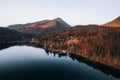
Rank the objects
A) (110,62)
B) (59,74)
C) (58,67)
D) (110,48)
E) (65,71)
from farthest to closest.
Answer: (110,48) → (110,62) → (58,67) → (65,71) → (59,74)

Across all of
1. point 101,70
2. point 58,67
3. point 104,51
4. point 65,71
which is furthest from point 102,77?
point 104,51

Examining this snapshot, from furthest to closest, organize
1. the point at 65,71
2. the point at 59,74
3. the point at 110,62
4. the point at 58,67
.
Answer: the point at 110,62 < the point at 58,67 < the point at 65,71 < the point at 59,74

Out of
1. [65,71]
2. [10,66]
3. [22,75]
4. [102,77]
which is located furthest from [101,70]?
[10,66]

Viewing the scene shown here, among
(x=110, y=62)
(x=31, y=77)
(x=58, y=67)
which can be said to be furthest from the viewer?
(x=110, y=62)

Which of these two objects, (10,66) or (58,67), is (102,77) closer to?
(58,67)

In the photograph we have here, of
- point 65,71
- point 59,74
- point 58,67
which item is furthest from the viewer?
point 58,67

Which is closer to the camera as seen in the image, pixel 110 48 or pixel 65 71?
pixel 65 71

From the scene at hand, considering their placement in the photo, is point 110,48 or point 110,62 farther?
point 110,48

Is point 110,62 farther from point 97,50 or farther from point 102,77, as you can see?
point 102,77

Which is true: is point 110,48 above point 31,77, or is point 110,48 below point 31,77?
above
